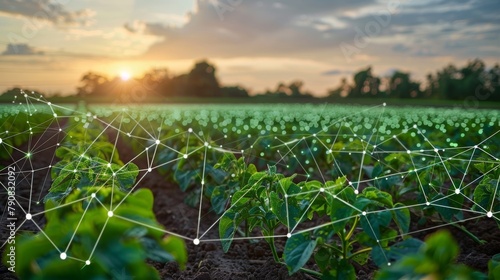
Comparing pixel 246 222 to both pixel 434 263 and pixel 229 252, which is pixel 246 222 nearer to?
pixel 229 252

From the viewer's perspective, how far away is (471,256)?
11.4 ft

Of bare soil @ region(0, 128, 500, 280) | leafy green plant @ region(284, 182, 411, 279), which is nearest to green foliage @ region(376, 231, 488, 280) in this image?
leafy green plant @ region(284, 182, 411, 279)

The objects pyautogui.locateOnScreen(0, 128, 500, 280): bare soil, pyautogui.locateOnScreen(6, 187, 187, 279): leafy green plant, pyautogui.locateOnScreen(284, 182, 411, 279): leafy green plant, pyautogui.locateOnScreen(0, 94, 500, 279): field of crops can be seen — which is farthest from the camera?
pyautogui.locateOnScreen(0, 128, 500, 280): bare soil

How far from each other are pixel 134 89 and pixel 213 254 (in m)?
8.48

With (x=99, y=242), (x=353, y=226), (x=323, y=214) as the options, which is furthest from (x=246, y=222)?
(x=99, y=242)

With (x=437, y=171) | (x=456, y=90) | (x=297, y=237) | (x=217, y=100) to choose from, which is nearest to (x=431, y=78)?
(x=456, y=90)

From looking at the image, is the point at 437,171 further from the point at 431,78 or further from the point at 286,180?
the point at 431,78

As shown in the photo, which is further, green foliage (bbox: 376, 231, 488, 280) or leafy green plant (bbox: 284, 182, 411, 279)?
leafy green plant (bbox: 284, 182, 411, 279)

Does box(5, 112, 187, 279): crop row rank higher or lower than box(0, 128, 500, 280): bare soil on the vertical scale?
higher

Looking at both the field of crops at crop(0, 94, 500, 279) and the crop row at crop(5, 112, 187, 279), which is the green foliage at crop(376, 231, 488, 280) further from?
the crop row at crop(5, 112, 187, 279)

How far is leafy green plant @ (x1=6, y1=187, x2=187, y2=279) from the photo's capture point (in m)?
1.35

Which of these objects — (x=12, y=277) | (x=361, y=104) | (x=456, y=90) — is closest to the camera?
(x=12, y=277)

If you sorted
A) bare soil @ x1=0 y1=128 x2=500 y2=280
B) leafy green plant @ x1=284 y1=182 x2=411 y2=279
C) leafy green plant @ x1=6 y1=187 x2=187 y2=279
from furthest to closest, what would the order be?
bare soil @ x1=0 y1=128 x2=500 y2=280, leafy green plant @ x1=284 y1=182 x2=411 y2=279, leafy green plant @ x1=6 y1=187 x2=187 y2=279

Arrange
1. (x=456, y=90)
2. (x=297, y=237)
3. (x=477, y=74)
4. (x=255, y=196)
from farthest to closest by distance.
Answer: (x=456, y=90), (x=477, y=74), (x=255, y=196), (x=297, y=237)
